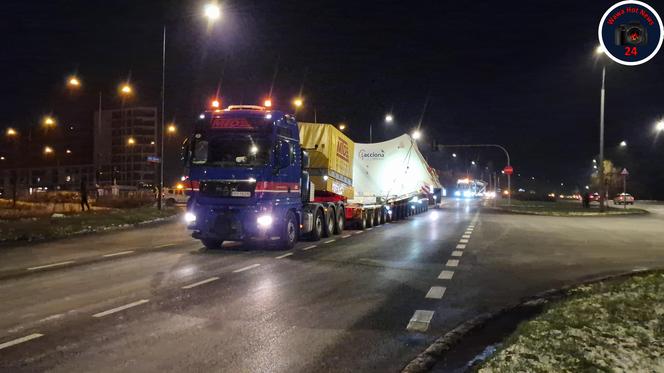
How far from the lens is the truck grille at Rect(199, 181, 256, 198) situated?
14.4 meters

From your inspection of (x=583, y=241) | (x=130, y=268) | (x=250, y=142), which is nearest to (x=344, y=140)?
(x=250, y=142)

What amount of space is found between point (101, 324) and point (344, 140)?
1528 centimetres

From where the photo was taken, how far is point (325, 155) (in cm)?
1925

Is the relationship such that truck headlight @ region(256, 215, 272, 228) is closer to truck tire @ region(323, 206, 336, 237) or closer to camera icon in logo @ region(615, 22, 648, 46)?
truck tire @ region(323, 206, 336, 237)

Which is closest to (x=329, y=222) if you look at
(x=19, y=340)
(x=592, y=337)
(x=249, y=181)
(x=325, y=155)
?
(x=325, y=155)

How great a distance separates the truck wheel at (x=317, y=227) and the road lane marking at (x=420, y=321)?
33.1 ft

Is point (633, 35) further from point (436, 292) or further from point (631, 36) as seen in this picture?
point (436, 292)

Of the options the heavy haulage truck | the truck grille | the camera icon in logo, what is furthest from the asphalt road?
the camera icon in logo

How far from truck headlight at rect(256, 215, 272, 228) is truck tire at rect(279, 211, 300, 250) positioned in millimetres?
776

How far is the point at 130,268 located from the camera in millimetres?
11828

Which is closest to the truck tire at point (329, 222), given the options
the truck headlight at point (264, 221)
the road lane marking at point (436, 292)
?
the truck headlight at point (264, 221)

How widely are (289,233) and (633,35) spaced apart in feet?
38.3

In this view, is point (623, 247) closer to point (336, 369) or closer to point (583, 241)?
point (583, 241)

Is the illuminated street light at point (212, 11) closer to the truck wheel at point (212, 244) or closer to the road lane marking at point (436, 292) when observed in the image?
the truck wheel at point (212, 244)
